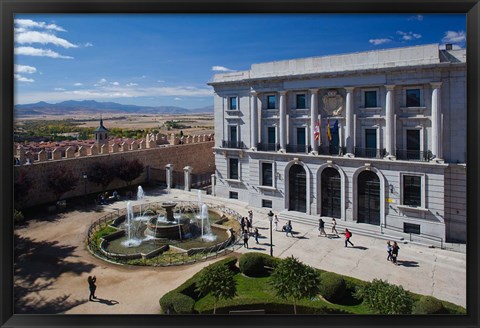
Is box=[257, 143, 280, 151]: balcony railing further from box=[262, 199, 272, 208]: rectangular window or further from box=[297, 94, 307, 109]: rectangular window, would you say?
box=[262, 199, 272, 208]: rectangular window

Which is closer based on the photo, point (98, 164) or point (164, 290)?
point (164, 290)

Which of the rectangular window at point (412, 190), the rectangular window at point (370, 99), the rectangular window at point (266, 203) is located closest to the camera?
the rectangular window at point (412, 190)

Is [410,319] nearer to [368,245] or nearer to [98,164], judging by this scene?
[368,245]

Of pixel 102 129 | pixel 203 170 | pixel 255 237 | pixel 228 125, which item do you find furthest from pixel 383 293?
pixel 102 129

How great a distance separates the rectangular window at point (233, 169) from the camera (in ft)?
97.1

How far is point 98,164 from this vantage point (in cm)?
3045

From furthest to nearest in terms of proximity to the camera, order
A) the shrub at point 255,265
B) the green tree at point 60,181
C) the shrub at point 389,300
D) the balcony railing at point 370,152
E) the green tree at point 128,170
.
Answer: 1. the green tree at point 128,170
2. the green tree at point 60,181
3. the balcony railing at point 370,152
4. the shrub at point 255,265
5. the shrub at point 389,300

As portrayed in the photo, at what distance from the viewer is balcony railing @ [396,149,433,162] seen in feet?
65.5

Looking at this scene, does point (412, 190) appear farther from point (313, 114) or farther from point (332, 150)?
point (313, 114)

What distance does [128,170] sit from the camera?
32.2 metres

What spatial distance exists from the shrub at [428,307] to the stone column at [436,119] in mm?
10325

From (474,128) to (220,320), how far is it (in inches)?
334

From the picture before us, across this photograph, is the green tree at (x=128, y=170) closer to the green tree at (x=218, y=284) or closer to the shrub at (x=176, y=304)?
the shrub at (x=176, y=304)
